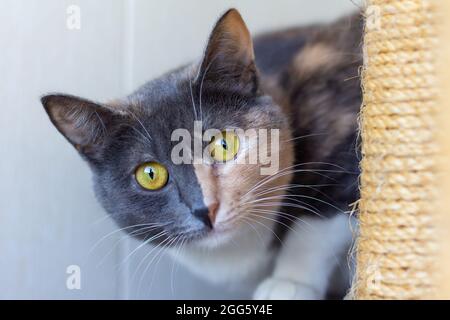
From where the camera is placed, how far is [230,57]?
46.3 inches

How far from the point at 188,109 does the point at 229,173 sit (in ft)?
0.58

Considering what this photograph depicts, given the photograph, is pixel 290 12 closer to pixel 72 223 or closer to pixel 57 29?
pixel 57 29

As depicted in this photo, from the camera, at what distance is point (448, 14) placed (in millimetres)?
793

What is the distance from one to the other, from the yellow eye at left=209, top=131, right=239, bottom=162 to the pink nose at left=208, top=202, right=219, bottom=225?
4.0 inches

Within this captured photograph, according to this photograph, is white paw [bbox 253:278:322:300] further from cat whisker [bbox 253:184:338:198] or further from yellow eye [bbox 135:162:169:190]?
yellow eye [bbox 135:162:169:190]

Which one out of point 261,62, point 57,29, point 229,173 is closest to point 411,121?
point 229,173

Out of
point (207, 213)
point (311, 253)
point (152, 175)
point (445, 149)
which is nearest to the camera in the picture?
point (445, 149)

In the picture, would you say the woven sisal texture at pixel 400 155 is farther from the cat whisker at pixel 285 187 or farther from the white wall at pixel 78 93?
the white wall at pixel 78 93

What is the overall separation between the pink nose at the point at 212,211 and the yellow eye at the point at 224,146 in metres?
0.10

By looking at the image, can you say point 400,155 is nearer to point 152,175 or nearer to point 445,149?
point 445,149

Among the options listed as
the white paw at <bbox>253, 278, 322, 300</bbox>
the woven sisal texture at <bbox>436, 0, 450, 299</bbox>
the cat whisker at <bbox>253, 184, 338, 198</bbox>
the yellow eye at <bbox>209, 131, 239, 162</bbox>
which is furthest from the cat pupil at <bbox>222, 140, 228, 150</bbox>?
the woven sisal texture at <bbox>436, 0, 450, 299</bbox>

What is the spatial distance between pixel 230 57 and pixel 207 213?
1.12 ft

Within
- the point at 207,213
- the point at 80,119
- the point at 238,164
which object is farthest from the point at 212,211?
the point at 80,119

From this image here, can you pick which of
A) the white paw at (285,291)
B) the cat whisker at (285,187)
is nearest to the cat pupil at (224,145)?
→ the cat whisker at (285,187)
